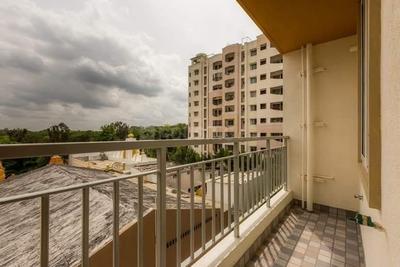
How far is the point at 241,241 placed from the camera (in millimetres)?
1737

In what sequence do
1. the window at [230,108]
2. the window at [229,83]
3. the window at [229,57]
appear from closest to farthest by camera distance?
the window at [230,108], the window at [229,57], the window at [229,83]

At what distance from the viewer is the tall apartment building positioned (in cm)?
2316

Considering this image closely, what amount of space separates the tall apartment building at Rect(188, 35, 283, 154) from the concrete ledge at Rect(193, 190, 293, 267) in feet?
55.3

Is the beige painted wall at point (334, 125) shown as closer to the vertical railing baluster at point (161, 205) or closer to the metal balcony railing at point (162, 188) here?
the metal balcony railing at point (162, 188)

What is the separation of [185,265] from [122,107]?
40007 mm

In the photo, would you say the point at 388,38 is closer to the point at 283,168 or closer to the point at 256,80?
the point at 283,168

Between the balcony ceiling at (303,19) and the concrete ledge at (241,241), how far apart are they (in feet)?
6.77

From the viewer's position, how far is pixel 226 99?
1107 inches

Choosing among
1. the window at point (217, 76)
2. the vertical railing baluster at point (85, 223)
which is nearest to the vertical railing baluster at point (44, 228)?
the vertical railing baluster at point (85, 223)

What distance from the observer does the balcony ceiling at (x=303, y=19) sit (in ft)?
6.70

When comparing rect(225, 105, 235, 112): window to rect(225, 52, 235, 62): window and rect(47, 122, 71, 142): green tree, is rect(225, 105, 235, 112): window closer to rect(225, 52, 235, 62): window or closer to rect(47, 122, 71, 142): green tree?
rect(225, 52, 235, 62): window

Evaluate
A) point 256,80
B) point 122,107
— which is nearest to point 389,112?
point 256,80

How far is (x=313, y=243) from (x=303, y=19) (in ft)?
7.53

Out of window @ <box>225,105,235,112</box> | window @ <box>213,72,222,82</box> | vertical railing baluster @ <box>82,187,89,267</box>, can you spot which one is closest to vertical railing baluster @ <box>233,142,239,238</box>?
vertical railing baluster @ <box>82,187,89,267</box>
